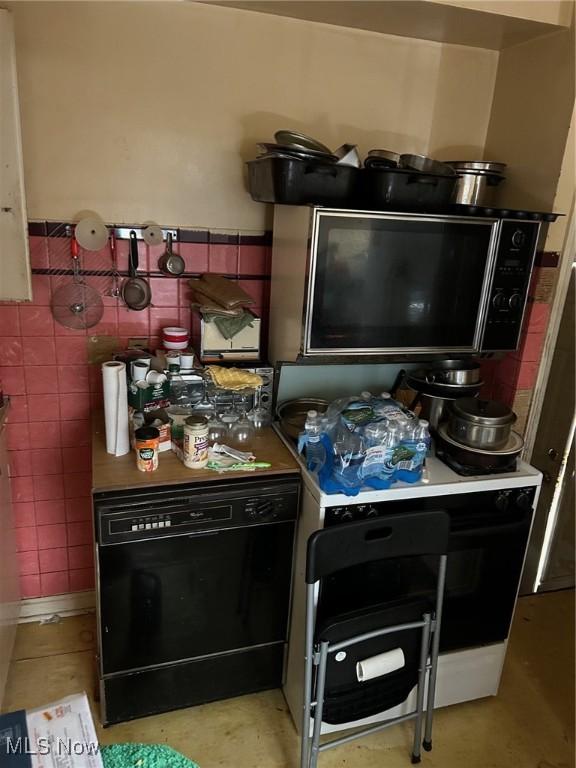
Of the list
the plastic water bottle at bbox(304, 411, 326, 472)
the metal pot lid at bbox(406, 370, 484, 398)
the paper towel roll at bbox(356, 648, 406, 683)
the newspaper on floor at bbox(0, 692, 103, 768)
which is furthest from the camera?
A: the metal pot lid at bbox(406, 370, 484, 398)

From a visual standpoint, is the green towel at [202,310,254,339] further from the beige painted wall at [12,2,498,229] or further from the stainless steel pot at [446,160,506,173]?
the stainless steel pot at [446,160,506,173]

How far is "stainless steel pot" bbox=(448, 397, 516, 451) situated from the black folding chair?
11.9 inches

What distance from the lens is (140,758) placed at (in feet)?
3.78

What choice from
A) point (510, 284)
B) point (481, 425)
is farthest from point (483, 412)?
point (510, 284)

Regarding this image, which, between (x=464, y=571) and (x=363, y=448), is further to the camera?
(x=464, y=571)

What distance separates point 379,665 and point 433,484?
51 centimetres

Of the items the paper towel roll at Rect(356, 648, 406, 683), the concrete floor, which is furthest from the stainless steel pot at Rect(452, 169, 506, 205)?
the concrete floor

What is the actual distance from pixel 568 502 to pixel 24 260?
2.14 m

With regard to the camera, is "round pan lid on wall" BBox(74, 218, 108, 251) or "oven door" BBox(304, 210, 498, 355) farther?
"round pan lid on wall" BBox(74, 218, 108, 251)

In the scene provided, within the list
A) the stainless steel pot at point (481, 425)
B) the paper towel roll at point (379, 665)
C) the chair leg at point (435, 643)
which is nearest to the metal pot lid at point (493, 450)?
the stainless steel pot at point (481, 425)

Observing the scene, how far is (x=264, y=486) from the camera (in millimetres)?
1619

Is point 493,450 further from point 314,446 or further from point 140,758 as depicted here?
point 140,758

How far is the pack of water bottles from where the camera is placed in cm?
157
